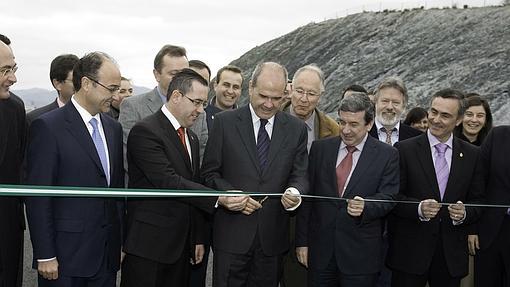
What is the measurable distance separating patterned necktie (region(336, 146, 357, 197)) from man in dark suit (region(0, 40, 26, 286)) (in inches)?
94.5

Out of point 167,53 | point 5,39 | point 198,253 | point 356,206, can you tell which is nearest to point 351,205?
point 356,206

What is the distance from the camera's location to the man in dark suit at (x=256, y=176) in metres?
4.35

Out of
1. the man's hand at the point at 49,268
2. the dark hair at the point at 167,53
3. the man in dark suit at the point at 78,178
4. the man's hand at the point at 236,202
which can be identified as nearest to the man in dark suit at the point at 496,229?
the man's hand at the point at 236,202

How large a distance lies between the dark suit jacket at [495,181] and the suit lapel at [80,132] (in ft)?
10.6

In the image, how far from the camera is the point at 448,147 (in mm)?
4852

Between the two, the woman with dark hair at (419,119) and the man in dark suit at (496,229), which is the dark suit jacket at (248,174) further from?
the woman with dark hair at (419,119)

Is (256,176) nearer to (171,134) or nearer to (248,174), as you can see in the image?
(248,174)

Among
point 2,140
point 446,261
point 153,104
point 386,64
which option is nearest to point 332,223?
point 446,261

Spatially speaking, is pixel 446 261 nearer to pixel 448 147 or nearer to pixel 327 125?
pixel 448 147

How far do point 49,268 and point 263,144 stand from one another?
5.79 ft

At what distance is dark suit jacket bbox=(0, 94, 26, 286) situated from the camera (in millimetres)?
3891

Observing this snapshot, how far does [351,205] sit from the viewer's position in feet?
14.5

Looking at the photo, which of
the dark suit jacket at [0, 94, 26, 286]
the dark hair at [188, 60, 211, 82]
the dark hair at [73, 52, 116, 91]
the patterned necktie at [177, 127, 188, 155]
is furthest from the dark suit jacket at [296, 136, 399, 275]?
the dark hair at [188, 60, 211, 82]

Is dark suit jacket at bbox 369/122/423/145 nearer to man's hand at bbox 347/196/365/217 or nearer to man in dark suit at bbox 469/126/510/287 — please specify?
man in dark suit at bbox 469/126/510/287
